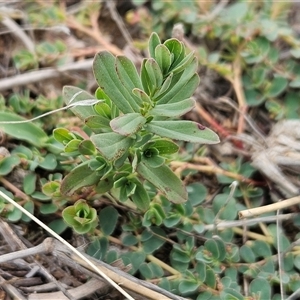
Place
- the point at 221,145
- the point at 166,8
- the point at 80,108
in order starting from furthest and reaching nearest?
the point at 166,8 → the point at 221,145 → the point at 80,108

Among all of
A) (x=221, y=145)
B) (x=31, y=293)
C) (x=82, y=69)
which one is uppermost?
(x=82, y=69)

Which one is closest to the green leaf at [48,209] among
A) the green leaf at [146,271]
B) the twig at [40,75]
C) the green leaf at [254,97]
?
the green leaf at [146,271]

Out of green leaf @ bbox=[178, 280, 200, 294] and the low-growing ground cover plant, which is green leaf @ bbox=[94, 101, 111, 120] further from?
green leaf @ bbox=[178, 280, 200, 294]

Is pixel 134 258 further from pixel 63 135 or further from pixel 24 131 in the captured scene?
pixel 24 131

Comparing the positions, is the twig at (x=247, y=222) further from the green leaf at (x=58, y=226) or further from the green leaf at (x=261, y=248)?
the green leaf at (x=58, y=226)

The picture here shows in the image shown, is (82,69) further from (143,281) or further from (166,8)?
(143,281)

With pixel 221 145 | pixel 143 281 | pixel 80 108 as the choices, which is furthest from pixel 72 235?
pixel 221 145

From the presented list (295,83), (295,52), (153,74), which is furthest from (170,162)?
(295,52)
